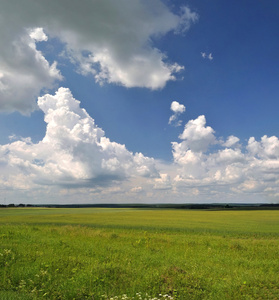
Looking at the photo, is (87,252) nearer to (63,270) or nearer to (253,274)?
(63,270)

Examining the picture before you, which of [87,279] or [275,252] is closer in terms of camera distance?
[87,279]

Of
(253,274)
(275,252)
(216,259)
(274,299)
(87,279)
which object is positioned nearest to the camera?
(274,299)

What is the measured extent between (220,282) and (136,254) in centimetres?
766

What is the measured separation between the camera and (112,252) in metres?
19.9

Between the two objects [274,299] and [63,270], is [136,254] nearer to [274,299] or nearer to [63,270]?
[63,270]

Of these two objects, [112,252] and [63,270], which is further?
[112,252]

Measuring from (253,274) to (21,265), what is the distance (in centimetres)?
1388

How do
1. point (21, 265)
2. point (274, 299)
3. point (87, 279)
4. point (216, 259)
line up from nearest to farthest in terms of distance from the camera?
point (274, 299) → point (87, 279) → point (21, 265) → point (216, 259)

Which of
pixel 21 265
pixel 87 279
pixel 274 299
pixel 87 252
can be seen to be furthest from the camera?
pixel 87 252

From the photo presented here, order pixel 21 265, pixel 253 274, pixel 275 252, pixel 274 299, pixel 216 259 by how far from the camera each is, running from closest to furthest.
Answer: pixel 274 299 < pixel 253 274 < pixel 21 265 < pixel 216 259 < pixel 275 252

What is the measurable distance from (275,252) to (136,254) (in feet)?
39.4

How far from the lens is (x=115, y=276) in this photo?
44.5 ft

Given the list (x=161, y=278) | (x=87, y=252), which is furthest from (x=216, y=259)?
(x=87, y=252)

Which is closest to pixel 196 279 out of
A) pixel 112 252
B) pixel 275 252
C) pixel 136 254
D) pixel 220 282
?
pixel 220 282
